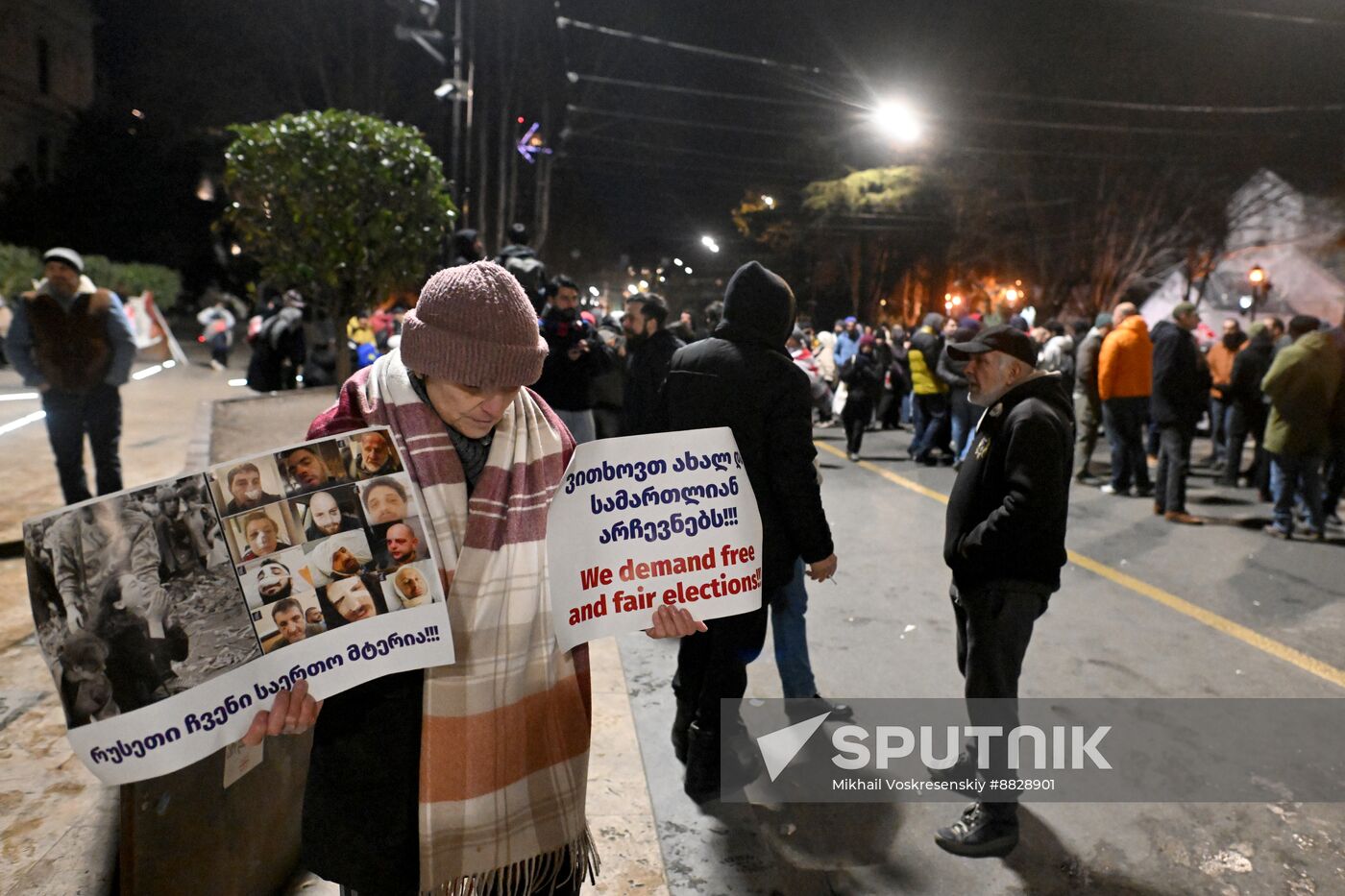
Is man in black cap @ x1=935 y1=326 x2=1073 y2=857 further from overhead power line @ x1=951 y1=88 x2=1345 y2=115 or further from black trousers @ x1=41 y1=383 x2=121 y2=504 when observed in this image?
overhead power line @ x1=951 y1=88 x2=1345 y2=115

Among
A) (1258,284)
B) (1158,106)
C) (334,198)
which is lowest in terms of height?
(334,198)

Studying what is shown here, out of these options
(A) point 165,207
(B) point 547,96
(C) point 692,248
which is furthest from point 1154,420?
(C) point 692,248

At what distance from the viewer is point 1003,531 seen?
2.86 m

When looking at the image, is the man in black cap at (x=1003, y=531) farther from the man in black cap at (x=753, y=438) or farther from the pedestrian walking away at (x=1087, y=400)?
the pedestrian walking away at (x=1087, y=400)

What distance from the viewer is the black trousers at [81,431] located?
19.0ft

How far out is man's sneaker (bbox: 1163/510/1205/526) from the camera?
25.4 ft

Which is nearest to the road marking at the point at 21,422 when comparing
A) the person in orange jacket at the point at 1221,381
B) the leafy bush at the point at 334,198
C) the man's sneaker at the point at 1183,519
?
the leafy bush at the point at 334,198

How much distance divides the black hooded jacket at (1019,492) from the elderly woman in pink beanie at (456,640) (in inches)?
66.5

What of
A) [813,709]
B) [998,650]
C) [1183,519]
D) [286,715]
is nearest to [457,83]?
[1183,519]

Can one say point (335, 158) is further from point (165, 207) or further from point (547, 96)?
point (165, 207)

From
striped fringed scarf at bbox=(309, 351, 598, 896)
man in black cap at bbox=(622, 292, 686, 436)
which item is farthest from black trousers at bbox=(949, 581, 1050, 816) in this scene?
man in black cap at bbox=(622, 292, 686, 436)

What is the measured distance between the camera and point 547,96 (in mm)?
18875

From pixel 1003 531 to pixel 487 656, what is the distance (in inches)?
71.7

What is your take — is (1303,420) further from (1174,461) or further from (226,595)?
(226,595)
